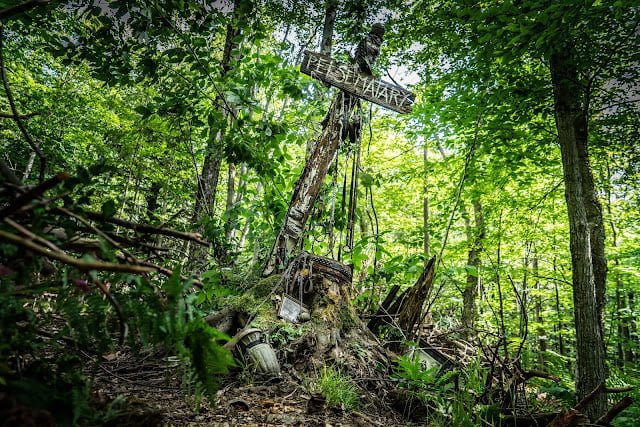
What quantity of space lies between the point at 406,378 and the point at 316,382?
2.50 ft

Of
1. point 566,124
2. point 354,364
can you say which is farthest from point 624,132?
point 354,364

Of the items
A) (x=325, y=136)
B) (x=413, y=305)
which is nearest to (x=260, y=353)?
(x=413, y=305)

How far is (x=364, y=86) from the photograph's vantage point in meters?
3.94

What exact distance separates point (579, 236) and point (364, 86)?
11.4 feet

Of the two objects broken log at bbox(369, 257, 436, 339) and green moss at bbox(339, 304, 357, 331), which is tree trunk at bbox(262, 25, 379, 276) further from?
broken log at bbox(369, 257, 436, 339)

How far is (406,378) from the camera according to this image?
2719 millimetres

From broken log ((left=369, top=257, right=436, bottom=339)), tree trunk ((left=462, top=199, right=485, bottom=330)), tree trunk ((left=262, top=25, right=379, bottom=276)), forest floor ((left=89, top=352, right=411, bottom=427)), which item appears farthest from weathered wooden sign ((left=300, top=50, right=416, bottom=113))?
tree trunk ((left=462, top=199, right=485, bottom=330))

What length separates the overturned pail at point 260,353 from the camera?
2.60 metres

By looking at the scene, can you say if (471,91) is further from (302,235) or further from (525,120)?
(302,235)

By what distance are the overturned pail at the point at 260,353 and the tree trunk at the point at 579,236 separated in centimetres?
401

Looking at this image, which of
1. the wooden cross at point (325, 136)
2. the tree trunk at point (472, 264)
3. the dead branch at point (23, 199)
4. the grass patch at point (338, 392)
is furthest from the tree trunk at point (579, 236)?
the dead branch at point (23, 199)

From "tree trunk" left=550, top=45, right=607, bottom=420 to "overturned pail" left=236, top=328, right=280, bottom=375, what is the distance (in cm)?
401

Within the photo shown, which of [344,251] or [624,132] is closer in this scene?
[344,251]

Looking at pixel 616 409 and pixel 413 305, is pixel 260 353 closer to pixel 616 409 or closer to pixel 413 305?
pixel 413 305
